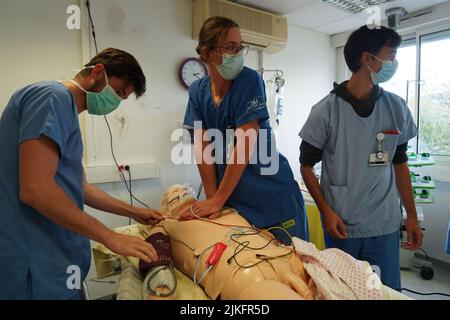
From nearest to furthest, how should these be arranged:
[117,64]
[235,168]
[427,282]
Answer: [117,64]
[235,168]
[427,282]

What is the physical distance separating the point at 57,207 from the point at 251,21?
237 cm

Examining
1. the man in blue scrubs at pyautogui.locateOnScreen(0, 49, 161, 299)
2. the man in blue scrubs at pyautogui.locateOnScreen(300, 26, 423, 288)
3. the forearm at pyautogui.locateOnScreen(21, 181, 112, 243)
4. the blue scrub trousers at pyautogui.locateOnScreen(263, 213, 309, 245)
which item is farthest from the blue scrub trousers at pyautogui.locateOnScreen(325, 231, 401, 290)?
the forearm at pyautogui.locateOnScreen(21, 181, 112, 243)

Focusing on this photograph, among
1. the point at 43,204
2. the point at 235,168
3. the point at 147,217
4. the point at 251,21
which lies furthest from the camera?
the point at 251,21

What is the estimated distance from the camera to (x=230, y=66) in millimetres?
1276

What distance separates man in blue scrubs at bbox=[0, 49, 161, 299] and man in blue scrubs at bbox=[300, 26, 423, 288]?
2.70ft

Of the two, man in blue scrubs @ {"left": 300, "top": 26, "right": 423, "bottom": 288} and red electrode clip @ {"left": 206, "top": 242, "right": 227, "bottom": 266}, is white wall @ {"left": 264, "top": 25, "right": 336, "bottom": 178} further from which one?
red electrode clip @ {"left": 206, "top": 242, "right": 227, "bottom": 266}

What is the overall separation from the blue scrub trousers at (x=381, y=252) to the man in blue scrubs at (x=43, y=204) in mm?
851

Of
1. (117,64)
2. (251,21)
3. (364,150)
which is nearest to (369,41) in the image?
(364,150)

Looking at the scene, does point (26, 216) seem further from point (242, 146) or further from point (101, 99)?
point (242, 146)

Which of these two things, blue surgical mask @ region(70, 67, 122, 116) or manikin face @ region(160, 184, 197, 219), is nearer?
blue surgical mask @ region(70, 67, 122, 116)

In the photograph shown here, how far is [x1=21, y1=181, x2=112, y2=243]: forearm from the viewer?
76 centimetres

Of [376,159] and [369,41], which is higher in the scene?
[369,41]

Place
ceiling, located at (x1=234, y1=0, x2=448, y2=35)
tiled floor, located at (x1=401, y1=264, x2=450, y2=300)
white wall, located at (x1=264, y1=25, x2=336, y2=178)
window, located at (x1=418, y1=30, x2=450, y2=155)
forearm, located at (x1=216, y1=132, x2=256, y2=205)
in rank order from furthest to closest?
white wall, located at (x1=264, y1=25, x2=336, y2=178) < window, located at (x1=418, y1=30, x2=450, y2=155) < ceiling, located at (x1=234, y1=0, x2=448, y2=35) < tiled floor, located at (x1=401, y1=264, x2=450, y2=300) < forearm, located at (x1=216, y1=132, x2=256, y2=205)

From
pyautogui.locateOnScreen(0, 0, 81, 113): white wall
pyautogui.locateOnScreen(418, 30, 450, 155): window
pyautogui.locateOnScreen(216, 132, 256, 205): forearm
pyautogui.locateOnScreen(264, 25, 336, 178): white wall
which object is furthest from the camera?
pyautogui.locateOnScreen(264, 25, 336, 178): white wall
